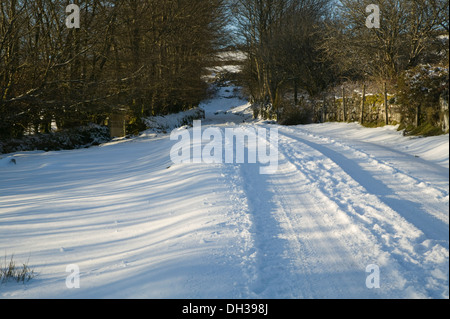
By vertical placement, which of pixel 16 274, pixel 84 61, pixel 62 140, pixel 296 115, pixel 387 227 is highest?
pixel 84 61

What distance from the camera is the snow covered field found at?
296cm

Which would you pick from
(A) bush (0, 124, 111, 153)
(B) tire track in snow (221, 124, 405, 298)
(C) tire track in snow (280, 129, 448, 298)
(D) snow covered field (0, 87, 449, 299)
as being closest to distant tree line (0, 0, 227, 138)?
(A) bush (0, 124, 111, 153)

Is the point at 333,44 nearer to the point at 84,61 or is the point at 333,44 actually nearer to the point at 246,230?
the point at 84,61

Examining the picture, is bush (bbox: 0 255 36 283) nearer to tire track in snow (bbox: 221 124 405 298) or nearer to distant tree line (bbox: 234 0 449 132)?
tire track in snow (bbox: 221 124 405 298)

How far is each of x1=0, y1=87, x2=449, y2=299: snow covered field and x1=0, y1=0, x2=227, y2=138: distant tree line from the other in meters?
6.62

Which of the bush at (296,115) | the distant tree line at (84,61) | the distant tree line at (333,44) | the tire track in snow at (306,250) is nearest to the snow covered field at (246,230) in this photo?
the tire track in snow at (306,250)

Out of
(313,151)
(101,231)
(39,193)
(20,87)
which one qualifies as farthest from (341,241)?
(20,87)

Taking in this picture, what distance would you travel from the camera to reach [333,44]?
18.5 metres

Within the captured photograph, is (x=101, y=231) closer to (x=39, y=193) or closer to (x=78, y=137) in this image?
(x=39, y=193)

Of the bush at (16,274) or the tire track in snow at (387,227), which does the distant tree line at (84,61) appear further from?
the tire track in snow at (387,227)

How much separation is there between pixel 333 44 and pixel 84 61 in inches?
511

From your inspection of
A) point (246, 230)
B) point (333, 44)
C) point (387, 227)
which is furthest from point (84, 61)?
point (387, 227)

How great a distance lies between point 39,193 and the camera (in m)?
7.73
